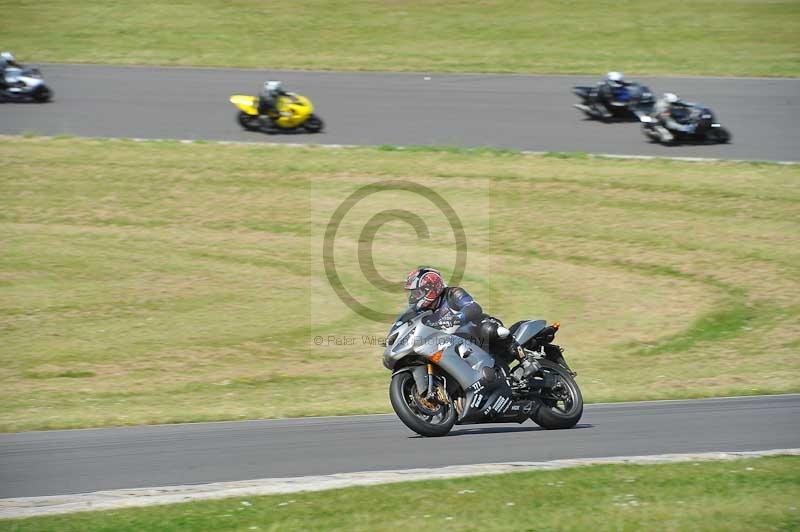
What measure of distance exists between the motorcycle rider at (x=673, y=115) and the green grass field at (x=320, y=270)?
1.51 metres

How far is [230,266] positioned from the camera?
21.2 metres

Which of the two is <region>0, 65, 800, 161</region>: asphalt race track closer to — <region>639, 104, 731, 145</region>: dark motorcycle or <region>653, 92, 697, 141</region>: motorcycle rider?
<region>639, 104, 731, 145</region>: dark motorcycle

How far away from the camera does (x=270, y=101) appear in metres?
29.0

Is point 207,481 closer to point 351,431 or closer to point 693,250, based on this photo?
point 351,431

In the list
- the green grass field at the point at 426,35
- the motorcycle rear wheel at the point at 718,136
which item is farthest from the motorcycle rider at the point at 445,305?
the green grass field at the point at 426,35

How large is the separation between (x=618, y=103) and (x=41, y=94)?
58.1 feet

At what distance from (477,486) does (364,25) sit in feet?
113

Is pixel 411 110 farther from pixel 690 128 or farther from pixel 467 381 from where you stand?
→ pixel 467 381

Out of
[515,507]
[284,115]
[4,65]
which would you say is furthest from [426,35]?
[515,507]

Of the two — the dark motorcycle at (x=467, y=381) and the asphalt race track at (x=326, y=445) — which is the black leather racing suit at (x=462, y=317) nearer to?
the dark motorcycle at (x=467, y=381)

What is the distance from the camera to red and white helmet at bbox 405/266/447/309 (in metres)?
10.8

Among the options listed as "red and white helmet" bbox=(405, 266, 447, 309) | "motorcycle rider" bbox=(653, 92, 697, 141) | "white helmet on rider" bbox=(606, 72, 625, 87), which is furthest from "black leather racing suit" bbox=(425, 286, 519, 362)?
"white helmet on rider" bbox=(606, 72, 625, 87)

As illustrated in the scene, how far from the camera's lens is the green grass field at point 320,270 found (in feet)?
49.8

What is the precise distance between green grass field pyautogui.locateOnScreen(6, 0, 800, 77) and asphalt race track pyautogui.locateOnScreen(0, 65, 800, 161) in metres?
1.80
